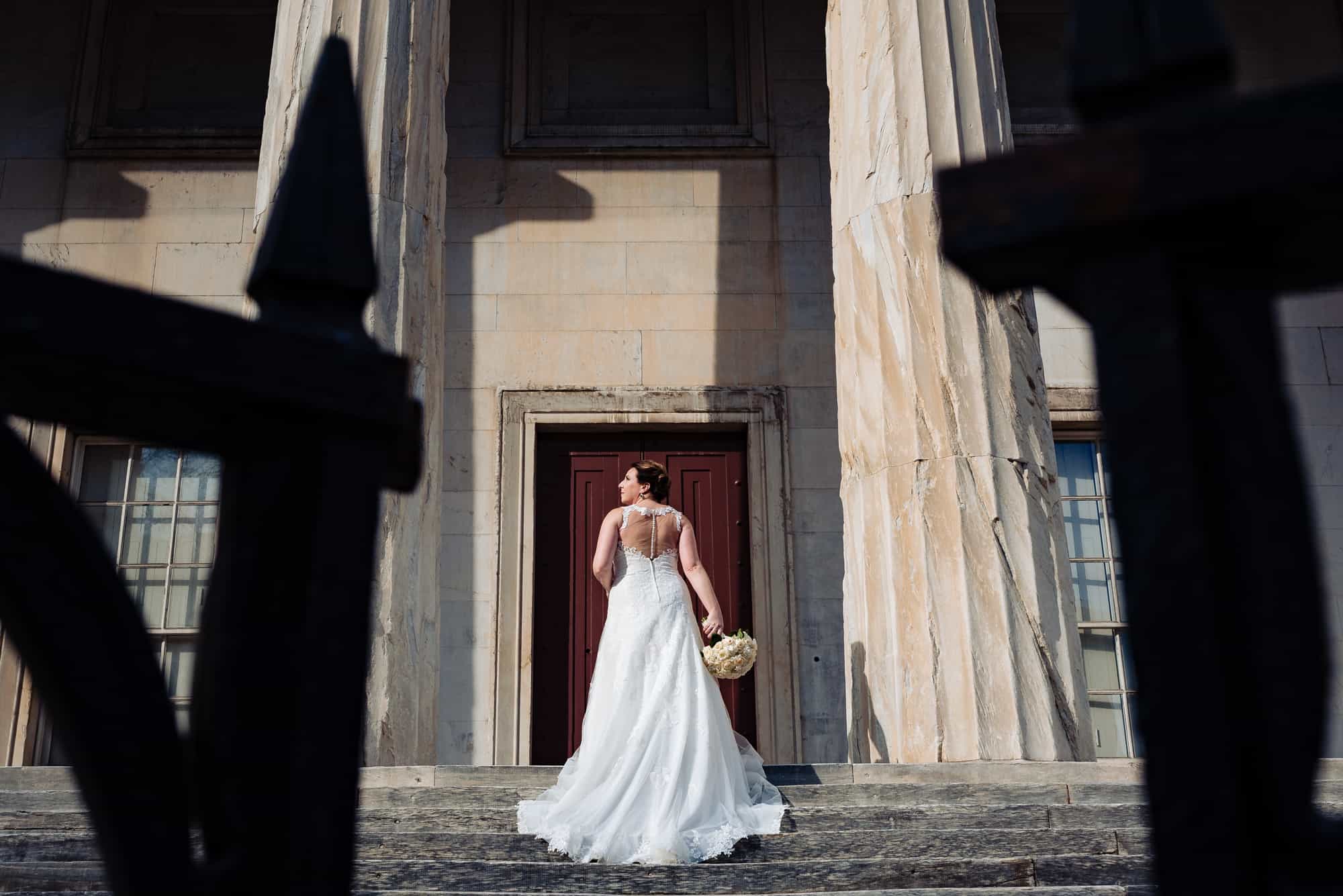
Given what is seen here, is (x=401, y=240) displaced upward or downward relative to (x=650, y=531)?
upward

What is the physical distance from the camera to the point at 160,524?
1091 centimetres

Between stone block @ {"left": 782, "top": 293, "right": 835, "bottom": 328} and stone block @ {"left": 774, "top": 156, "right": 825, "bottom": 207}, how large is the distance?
88 centimetres

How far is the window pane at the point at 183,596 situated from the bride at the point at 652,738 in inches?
196

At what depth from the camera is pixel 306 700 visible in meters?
1.18

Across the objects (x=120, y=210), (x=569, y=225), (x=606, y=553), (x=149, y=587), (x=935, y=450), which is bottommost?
(x=606, y=553)

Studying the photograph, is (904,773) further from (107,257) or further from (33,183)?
(33,183)

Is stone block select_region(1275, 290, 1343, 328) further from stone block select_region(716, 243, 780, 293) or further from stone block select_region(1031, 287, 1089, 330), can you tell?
stone block select_region(716, 243, 780, 293)

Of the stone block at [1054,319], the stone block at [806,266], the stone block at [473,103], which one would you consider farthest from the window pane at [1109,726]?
the stone block at [473,103]

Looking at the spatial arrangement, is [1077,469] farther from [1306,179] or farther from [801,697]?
[1306,179]

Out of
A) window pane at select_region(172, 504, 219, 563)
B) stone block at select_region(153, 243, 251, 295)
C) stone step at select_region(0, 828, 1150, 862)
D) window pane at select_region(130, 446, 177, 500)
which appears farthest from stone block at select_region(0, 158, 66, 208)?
stone step at select_region(0, 828, 1150, 862)

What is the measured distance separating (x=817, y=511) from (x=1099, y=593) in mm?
2594

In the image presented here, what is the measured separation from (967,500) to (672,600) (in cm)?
177

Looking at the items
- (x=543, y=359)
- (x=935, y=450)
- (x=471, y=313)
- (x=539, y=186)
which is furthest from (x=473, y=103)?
(x=935, y=450)

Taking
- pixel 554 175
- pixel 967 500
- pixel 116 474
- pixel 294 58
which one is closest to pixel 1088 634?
pixel 967 500
